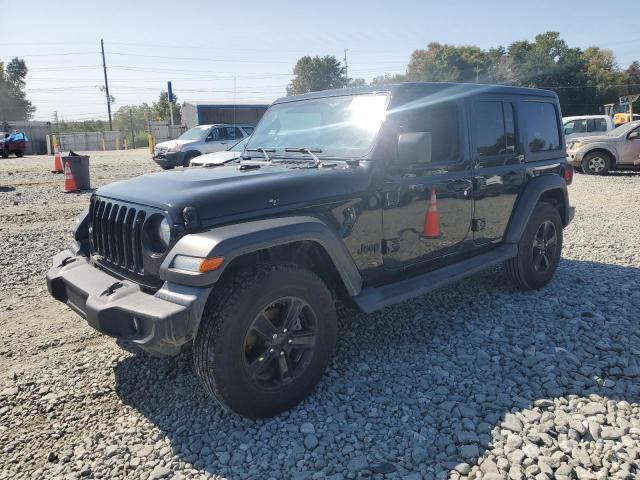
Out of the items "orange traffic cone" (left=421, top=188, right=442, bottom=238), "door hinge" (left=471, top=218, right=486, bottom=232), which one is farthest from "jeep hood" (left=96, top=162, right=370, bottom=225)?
"door hinge" (left=471, top=218, right=486, bottom=232)

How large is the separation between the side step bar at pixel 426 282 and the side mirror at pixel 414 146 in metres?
0.91

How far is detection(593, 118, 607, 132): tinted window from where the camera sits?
16.0 metres

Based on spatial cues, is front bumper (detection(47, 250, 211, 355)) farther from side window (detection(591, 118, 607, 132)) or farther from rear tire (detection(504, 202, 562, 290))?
side window (detection(591, 118, 607, 132))

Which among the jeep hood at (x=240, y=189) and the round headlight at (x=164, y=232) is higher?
the jeep hood at (x=240, y=189)

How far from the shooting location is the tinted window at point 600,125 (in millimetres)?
16047

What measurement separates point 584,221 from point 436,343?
576 centimetres

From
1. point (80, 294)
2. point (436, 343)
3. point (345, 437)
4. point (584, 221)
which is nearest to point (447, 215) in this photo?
point (436, 343)

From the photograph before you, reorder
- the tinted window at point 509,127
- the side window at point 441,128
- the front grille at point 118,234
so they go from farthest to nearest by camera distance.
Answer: the tinted window at point 509,127 < the side window at point 441,128 < the front grille at point 118,234

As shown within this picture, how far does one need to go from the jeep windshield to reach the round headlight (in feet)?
4.18

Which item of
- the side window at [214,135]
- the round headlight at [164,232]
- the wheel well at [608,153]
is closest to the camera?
the round headlight at [164,232]

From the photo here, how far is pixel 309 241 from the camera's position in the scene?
3.04 meters

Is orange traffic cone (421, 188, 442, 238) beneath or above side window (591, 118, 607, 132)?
beneath

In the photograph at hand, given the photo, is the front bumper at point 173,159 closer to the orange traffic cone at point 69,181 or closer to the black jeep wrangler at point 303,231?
the orange traffic cone at point 69,181

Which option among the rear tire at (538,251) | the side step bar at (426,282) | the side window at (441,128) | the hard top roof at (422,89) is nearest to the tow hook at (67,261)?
the side step bar at (426,282)
